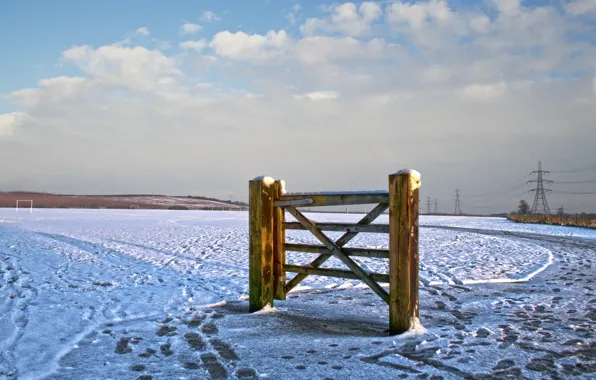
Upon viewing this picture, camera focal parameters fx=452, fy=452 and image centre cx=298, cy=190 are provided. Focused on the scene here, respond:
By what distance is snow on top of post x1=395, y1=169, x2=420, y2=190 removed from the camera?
590 cm

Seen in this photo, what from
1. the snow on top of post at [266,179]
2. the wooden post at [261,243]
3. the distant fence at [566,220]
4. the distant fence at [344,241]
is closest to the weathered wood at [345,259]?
the distant fence at [344,241]

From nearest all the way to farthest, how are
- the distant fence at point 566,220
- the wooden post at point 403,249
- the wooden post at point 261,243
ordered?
the wooden post at point 403,249, the wooden post at point 261,243, the distant fence at point 566,220

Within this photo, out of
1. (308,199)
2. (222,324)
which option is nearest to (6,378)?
(222,324)

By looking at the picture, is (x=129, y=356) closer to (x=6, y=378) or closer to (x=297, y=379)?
(x=6, y=378)

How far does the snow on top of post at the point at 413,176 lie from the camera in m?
5.90

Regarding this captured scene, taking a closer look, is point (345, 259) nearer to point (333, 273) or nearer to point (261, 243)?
point (333, 273)

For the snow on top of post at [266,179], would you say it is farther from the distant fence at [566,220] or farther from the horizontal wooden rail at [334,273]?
the distant fence at [566,220]

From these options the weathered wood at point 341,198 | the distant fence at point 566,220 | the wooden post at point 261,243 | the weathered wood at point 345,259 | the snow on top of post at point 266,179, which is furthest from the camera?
the distant fence at point 566,220

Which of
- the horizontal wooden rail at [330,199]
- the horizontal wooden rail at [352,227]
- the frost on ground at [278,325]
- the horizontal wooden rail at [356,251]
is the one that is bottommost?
the frost on ground at [278,325]

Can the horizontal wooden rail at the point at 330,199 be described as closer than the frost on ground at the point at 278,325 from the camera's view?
No

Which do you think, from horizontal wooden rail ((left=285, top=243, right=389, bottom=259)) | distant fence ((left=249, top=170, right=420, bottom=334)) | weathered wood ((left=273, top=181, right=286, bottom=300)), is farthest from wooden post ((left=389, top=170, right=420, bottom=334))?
weathered wood ((left=273, top=181, right=286, bottom=300))

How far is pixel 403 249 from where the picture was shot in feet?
19.3

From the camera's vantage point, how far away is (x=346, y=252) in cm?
669

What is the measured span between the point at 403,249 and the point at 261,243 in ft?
7.64
